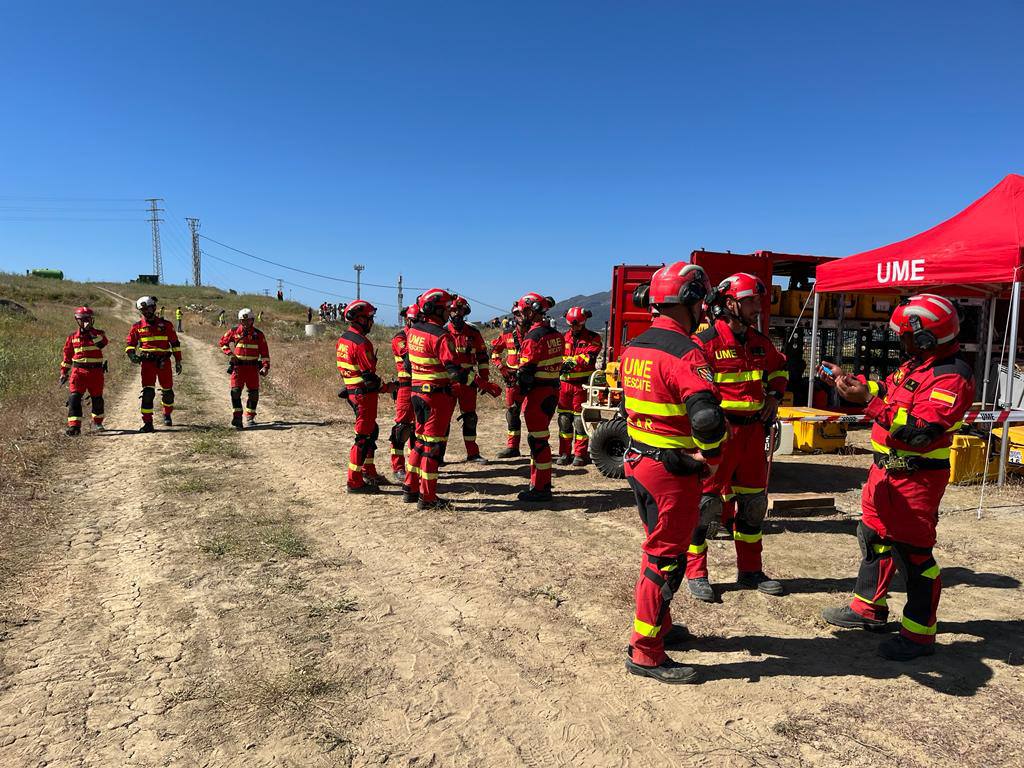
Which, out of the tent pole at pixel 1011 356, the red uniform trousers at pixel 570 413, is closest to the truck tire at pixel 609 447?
the red uniform trousers at pixel 570 413

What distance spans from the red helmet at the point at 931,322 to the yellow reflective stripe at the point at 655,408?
1488 mm

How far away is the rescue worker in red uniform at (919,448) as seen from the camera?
3572 millimetres

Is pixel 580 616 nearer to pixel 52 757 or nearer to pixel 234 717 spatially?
pixel 234 717

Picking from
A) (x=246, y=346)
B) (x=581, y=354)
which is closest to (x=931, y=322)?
(x=581, y=354)

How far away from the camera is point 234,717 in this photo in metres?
3.10

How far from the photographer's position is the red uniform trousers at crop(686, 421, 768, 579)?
4.69m

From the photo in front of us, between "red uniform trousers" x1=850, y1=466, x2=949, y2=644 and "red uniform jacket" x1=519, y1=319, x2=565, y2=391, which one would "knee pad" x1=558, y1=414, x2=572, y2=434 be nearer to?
"red uniform jacket" x1=519, y1=319, x2=565, y2=391

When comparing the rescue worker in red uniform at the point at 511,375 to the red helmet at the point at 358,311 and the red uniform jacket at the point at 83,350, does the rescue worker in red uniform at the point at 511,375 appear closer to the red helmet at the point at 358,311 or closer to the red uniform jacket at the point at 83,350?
the red helmet at the point at 358,311

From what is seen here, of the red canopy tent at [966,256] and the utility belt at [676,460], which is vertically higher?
the red canopy tent at [966,256]

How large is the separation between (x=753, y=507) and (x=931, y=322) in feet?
5.83

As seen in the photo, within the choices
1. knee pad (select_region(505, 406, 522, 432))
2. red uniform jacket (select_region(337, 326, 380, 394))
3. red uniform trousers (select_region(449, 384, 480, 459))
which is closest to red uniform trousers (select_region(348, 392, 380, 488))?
red uniform jacket (select_region(337, 326, 380, 394))

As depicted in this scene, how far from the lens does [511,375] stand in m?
8.73

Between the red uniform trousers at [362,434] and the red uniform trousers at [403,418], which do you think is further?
the red uniform trousers at [403,418]

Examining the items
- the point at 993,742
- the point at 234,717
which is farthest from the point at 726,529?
the point at 234,717
